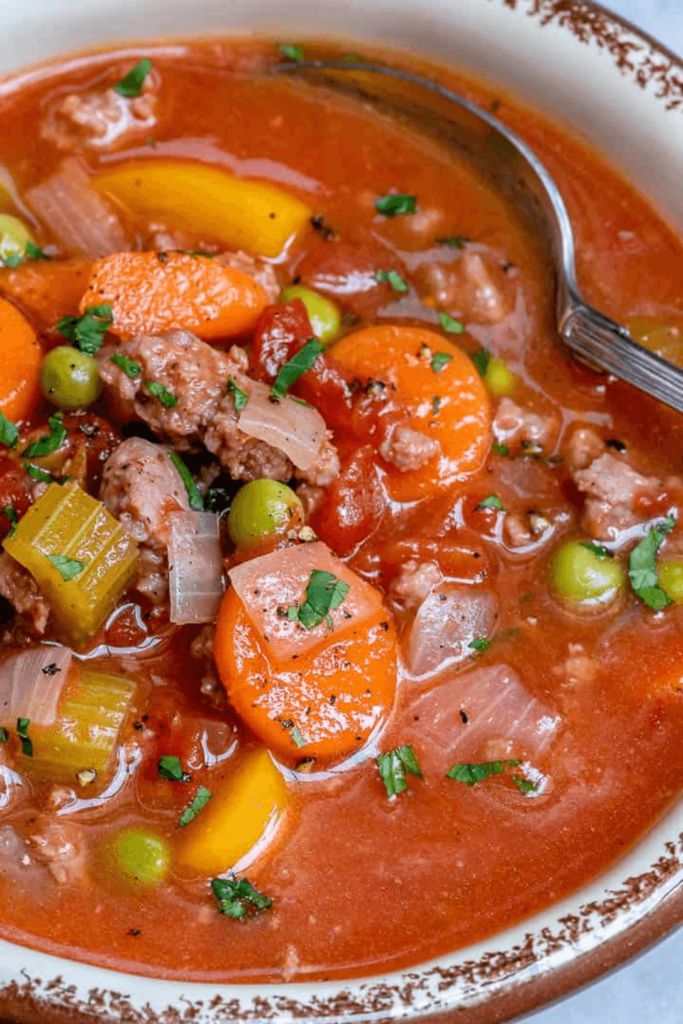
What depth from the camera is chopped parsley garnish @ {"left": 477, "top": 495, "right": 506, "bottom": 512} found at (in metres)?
4.39

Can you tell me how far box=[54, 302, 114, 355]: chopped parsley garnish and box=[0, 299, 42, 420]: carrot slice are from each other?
134mm

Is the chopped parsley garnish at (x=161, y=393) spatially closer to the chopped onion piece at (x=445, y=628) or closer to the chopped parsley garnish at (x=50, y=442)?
the chopped parsley garnish at (x=50, y=442)

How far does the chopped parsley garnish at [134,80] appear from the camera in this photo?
15.8 feet

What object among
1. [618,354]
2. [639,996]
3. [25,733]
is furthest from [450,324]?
[639,996]

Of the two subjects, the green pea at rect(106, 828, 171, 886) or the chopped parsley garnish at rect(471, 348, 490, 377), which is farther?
the chopped parsley garnish at rect(471, 348, 490, 377)

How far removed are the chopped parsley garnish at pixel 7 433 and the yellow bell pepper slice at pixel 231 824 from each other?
1416 millimetres

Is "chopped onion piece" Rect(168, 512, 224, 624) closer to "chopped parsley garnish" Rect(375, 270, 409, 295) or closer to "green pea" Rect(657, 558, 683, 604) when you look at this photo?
"chopped parsley garnish" Rect(375, 270, 409, 295)

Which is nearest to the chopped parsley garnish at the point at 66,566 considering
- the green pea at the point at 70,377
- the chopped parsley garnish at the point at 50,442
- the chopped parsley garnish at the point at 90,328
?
the chopped parsley garnish at the point at 50,442

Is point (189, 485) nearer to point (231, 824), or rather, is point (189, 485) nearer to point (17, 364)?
point (17, 364)

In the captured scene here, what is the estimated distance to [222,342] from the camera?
181 inches

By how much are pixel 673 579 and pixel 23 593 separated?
227cm

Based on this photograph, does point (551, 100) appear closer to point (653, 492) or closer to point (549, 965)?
point (653, 492)

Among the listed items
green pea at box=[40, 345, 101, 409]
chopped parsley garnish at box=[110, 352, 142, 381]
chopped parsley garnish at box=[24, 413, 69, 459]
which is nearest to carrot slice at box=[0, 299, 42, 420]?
green pea at box=[40, 345, 101, 409]

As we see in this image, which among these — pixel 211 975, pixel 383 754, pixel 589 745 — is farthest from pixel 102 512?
pixel 589 745
